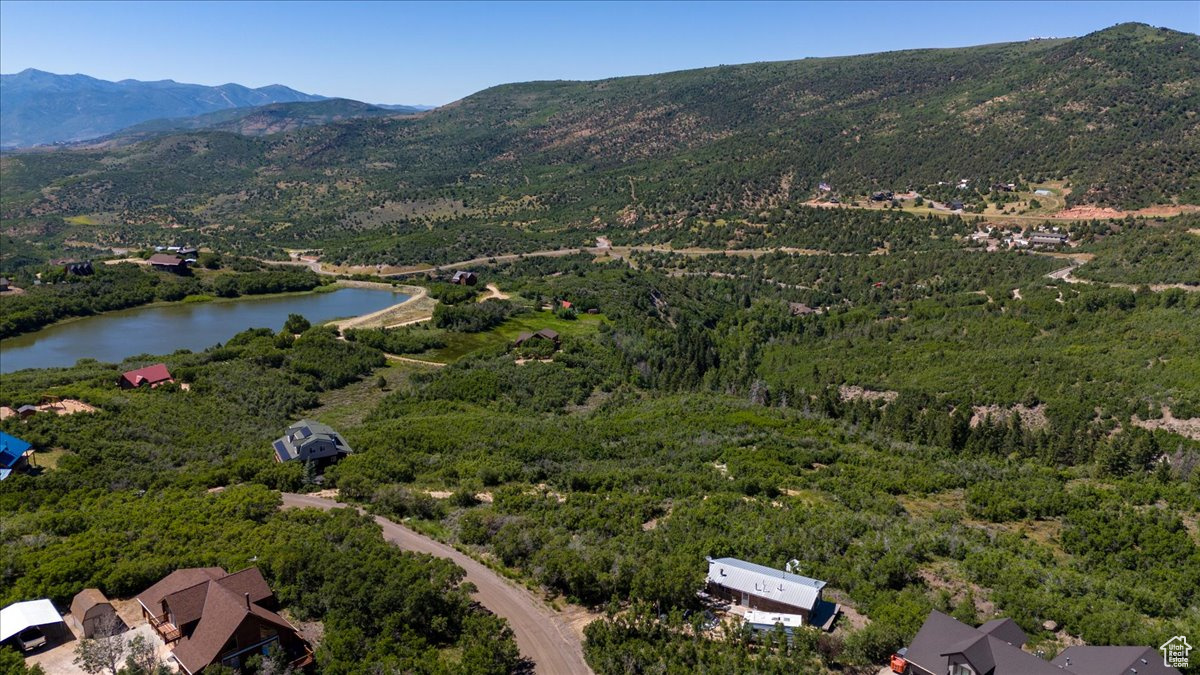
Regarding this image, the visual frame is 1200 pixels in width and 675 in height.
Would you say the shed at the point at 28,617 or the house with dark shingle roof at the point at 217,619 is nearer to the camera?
the house with dark shingle roof at the point at 217,619

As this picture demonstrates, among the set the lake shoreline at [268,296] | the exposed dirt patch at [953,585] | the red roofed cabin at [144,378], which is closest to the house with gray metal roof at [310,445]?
the red roofed cabin at [144,378]

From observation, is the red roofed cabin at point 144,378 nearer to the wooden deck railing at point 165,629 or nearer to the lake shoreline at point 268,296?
the lake shoreline at point 268,296

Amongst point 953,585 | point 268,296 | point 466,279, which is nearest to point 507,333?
point 466,279

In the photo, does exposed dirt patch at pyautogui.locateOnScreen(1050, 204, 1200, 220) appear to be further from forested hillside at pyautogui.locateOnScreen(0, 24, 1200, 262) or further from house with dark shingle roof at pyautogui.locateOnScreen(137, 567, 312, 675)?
house with dark shingle roof at pyautogui.locateOnScreen(137, 567, 312, 675)

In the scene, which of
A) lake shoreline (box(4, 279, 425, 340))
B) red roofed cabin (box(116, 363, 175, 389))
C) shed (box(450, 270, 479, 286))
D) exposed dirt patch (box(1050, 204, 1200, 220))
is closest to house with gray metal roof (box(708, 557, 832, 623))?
red roofed cabin (box(116, 363, 175, 389))

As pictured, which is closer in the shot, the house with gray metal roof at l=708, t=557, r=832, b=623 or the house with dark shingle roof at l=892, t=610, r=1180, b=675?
the house with dark shingle roof at l=892, t=610, r=1180, b=675

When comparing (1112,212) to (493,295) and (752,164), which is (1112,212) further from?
(493,295)
